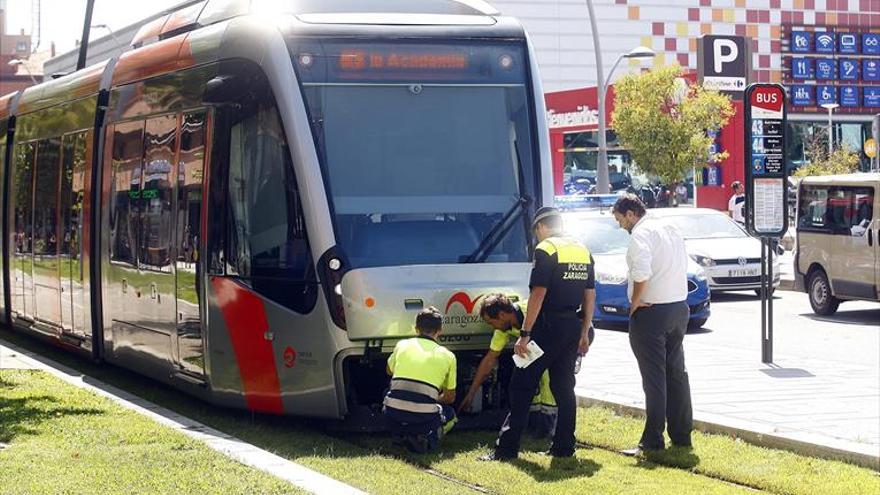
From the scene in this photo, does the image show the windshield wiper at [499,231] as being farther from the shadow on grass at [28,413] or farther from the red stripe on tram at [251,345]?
the shadow on grass at [28,413]

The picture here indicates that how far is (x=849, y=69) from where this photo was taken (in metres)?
74.9

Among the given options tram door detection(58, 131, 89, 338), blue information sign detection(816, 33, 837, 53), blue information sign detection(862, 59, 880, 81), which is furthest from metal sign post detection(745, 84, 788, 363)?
blue information sign detection(862, 59, 880, 81)

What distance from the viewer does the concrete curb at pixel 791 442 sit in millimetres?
9357

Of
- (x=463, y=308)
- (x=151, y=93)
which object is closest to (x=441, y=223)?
(x=463, y=308)

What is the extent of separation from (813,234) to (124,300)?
12.3 m

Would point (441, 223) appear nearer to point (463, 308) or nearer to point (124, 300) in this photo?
point (463, 308)

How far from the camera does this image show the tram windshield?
10.4m

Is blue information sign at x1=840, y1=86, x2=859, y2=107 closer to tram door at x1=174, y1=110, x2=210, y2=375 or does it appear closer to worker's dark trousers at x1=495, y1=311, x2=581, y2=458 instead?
tram door at x1=174, y1=110, x2=210, y2=375

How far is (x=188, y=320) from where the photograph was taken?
11742 mm

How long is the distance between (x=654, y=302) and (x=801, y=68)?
66.2m

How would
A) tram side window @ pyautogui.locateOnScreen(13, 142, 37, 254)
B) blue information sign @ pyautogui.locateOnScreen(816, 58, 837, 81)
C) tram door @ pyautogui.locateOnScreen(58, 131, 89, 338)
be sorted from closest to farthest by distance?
tram door @ pyautogui.locateOnScreen(58, 131, 89, 338), tram side window @ pyautogui.locateOnScreen(13, 142, 37, 254), blue information sign @ pyautogui.locateOnScreen(816, 58, 837, 81)

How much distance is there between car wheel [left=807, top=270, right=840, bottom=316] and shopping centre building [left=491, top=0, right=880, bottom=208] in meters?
33.7

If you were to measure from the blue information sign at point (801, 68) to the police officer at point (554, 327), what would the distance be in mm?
65217

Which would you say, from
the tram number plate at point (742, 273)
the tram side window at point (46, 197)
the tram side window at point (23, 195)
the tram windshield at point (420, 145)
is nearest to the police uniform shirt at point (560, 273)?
the tram windshield at point (420, 145)
